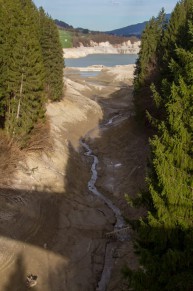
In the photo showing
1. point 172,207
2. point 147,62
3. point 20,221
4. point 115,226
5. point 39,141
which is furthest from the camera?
point 147,62

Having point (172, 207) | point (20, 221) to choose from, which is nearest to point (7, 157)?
point (20, 221)

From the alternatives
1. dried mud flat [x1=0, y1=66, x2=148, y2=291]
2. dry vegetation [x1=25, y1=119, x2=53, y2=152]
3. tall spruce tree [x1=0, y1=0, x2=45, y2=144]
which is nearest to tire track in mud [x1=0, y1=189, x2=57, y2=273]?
dried mud flat [x1=0, y1=66, x2=148, y2=291]

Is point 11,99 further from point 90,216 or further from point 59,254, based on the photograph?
point 59,254

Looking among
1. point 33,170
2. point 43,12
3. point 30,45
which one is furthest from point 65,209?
point 43,12

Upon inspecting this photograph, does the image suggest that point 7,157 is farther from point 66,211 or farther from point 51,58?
point 51,58

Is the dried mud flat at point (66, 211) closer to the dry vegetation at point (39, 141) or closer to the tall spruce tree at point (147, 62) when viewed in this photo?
the dry vegetation at point (39, 141)

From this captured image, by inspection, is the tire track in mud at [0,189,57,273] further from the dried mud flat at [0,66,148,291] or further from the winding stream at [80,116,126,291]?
the winding stream at [80,116,126,291]
